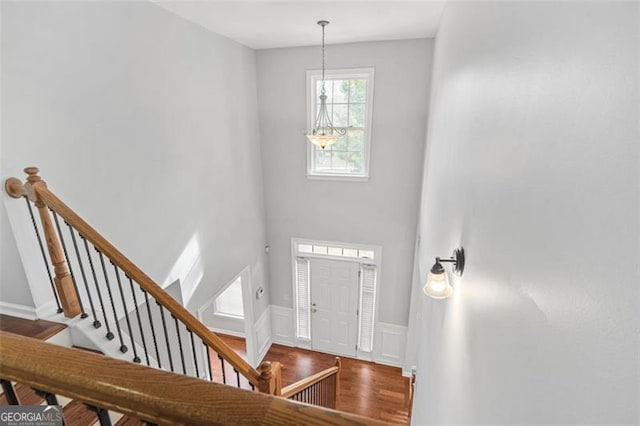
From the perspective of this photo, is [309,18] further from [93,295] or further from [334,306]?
[334,306]

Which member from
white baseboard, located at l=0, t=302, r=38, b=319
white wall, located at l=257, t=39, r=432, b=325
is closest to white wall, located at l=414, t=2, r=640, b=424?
white baseboard, located at l=0, t=302, r=38, b=319

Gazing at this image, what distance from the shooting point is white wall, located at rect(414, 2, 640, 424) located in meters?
0.55

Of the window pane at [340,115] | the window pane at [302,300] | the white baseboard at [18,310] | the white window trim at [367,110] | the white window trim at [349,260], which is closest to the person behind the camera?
the white baseboard at [18,310]

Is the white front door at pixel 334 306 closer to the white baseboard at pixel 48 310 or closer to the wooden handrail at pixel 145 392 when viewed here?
the white baseboard at pixel 48 310

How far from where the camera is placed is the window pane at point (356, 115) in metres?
5.19

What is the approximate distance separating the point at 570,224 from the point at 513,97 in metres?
0.57

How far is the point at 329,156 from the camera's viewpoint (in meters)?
5.54

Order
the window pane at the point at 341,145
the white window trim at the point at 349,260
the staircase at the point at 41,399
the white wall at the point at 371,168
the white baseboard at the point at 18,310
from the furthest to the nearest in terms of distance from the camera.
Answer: the white window trim at the point at 349,260 < the window pane at the point at 341,145 < the white wall at the point at 371,168 < the white baseboard at the point at 18,310 < the staircase at the point at 41,399

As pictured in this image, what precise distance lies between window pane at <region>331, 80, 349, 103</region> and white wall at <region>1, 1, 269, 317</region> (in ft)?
4.27

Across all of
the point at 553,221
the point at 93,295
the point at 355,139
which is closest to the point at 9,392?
the point at 553,221

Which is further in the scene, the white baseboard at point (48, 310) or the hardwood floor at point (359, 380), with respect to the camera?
the hardwood floor at point (359, 380)

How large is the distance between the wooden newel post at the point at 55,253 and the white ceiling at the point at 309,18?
2.05 meters

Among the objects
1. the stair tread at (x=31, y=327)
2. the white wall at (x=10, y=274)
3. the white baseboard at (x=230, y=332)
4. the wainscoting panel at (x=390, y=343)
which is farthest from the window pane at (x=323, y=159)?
the stair tread at (x=31, y=327)

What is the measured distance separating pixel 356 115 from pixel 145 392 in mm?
5100
